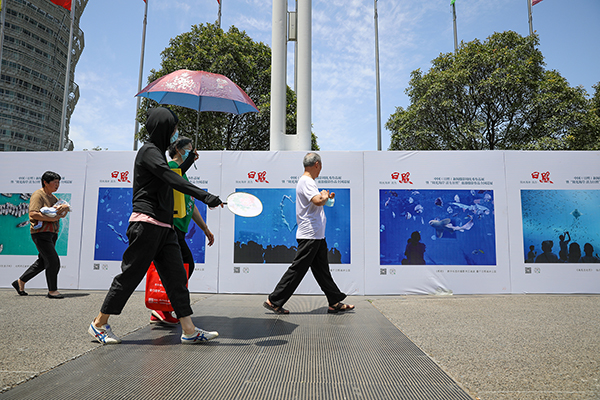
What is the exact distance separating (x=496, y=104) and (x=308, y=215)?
58.9 ft

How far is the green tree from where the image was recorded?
17188mm

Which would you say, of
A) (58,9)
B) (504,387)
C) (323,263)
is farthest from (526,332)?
(58,9)

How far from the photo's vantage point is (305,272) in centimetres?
452

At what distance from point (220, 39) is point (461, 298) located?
1795 centimetres

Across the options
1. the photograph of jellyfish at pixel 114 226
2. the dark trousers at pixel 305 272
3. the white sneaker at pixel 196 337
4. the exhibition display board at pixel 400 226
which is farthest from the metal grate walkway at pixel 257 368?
the photograph of jellyfish at pixel 114 226

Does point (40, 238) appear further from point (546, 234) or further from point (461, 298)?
point (546, 234)

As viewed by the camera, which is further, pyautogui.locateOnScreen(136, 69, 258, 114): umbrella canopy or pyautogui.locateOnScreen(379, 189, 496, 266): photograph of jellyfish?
pyautogui.locateOnScreen(379, 189, 496, 266): photograph of jellyfish

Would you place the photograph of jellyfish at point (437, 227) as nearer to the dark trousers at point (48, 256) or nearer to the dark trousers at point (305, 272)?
the dark trousers at point (305, 272)

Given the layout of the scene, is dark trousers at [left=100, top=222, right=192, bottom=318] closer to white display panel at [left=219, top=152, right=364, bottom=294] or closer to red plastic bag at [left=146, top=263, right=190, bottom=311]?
red plastic bag at [left=146, top=263, right=190, bottom=311]

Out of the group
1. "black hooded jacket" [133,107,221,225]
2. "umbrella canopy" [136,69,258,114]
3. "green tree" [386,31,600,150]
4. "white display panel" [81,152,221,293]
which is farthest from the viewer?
"green tree" [386,31,600,150]

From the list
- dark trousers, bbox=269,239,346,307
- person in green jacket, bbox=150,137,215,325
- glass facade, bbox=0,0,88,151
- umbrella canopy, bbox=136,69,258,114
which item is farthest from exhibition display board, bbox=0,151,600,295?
glass facade, bbox=0,0,88,151

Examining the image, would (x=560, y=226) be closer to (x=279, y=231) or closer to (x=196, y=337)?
(x=279, y=231)

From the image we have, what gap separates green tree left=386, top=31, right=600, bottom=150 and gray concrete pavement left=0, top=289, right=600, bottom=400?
569 inches

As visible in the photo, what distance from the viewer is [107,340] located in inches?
121
